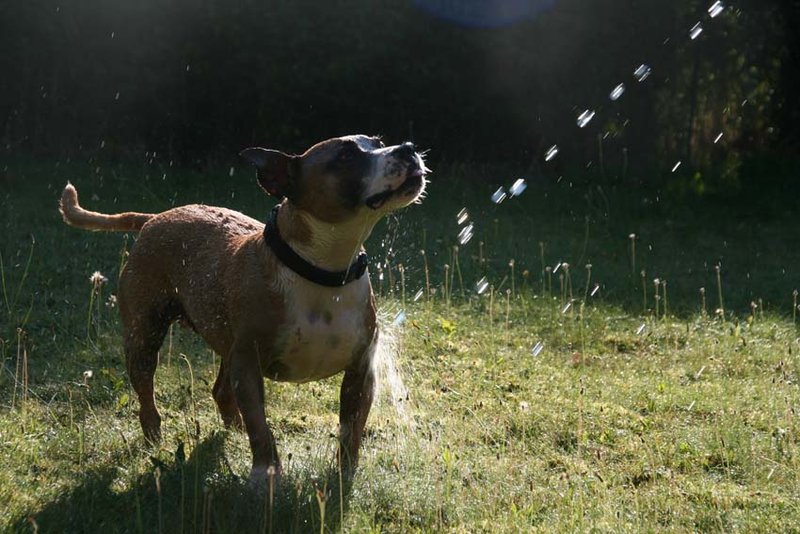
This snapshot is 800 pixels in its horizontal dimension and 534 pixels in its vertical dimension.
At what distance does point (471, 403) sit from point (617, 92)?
6.48 meters

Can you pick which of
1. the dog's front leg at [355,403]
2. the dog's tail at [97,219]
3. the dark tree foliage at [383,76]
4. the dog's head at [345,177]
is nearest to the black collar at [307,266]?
the dog's head at [345,177]

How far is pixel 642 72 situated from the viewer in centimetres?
1166

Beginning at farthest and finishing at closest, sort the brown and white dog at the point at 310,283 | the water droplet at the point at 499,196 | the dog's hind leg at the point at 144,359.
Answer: the water droplet at the point at 499,196 < the dog's hind leg at the point at 144,359 < the brown and white dog at the point at 310,283

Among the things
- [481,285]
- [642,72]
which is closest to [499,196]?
[642,72]

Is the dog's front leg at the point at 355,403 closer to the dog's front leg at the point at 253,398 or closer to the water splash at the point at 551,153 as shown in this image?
the dog's front leg at the point at 253,398

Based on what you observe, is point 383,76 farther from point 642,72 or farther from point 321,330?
point 321,330

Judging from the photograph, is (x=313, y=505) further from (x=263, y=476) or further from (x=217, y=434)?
(x=217, y=434)

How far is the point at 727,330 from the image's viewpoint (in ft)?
24.5

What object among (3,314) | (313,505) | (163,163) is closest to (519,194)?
(163,163)

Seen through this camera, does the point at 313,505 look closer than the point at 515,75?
Yes

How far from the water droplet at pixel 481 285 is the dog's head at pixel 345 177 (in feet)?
11.2

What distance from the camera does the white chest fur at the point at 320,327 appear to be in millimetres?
4738

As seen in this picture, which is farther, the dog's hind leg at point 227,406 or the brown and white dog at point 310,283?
the dog's hind leg at point 227,406

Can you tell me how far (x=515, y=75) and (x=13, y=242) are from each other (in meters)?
5.29
